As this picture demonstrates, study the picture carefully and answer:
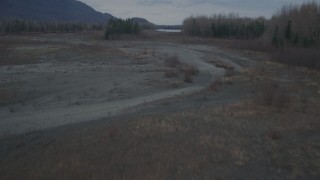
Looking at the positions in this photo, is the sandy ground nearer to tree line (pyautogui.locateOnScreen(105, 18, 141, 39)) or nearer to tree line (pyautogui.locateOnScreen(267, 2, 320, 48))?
tree line (pyautogui.locateOnScreen(267, 2, 320, 48))

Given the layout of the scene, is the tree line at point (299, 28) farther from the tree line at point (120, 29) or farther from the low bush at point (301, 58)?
the tree line at point (120, 29)

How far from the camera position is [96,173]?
13.0 m

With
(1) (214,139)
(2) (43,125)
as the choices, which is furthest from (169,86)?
(1) (214,139)

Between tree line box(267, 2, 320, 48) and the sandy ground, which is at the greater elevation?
tree line box(267, 2, 320, 48)

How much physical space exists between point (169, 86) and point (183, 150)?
1864cm

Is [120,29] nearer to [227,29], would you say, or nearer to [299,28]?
[227,29]

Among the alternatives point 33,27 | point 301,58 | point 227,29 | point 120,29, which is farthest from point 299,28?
point 33,27

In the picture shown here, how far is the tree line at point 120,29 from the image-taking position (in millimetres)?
134625

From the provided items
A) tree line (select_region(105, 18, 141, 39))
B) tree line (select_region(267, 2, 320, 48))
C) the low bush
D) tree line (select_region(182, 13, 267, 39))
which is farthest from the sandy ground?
tree line (select_region(182, 13, 267, 39))

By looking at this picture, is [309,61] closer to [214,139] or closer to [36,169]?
[214,139]

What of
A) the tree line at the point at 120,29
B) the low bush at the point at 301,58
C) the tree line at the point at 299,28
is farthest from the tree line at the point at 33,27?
the low bush at the point at 301,58

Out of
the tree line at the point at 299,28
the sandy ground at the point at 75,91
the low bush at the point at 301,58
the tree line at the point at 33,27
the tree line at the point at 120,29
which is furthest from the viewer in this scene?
the tree line at the point at 33,27

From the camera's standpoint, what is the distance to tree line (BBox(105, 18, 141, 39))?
442 feet

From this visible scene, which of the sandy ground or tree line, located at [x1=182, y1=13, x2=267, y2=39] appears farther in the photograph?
tree line, located at [x1=182, y1=13, x2=267, y2=39]
